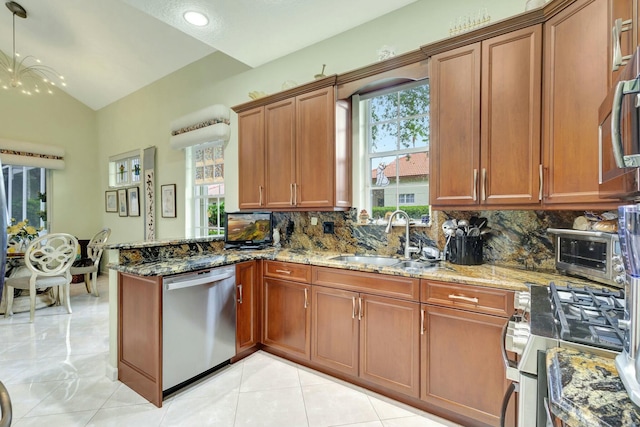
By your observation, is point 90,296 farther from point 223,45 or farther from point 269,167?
point 223,45

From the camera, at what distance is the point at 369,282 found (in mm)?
2174

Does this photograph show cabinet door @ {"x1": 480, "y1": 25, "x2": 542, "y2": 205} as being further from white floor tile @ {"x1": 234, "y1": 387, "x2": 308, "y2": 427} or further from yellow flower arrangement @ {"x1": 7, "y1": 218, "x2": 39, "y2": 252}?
yellow flower arrangement @ {"x1": 7, "y1": 218, "x2": 39, "y2": 252}

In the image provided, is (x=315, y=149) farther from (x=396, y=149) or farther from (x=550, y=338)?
(x=550, y=338)

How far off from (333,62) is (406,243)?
2011mm

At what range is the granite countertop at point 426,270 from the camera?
1728mm

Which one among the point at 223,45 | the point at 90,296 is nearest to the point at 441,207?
the point at 223,45

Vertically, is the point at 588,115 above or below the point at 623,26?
below

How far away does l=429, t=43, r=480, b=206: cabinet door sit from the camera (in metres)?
2.04

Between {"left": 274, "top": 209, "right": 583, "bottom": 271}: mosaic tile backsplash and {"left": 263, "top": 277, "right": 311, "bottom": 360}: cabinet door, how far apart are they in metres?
0.68

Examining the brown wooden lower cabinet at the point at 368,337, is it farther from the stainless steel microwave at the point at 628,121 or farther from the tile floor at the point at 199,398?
the stainless steel microwave at the point at 628,121

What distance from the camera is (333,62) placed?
313cm

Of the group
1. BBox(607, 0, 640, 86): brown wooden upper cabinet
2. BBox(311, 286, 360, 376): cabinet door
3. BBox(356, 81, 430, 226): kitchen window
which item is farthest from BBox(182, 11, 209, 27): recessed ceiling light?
BBox(607, 0, 640, 86): brown wooden upper cabinet

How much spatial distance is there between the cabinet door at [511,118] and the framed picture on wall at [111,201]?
6625 mm

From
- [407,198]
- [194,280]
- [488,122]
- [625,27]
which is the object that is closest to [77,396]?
[194,280]
